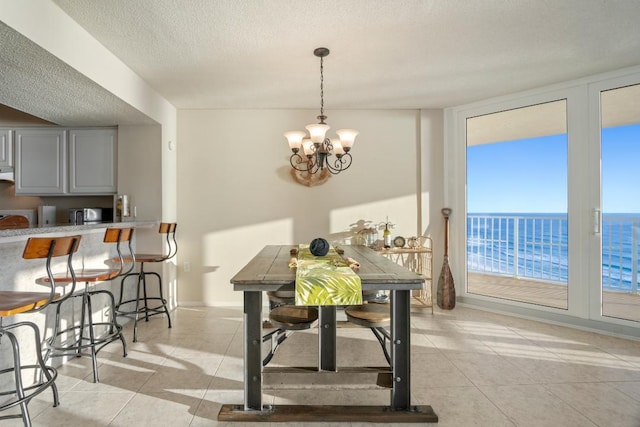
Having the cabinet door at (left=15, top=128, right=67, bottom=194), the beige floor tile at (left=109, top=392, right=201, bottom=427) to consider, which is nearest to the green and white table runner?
the beige floor tile at (left=109, top=392, right=201, bottom=427)

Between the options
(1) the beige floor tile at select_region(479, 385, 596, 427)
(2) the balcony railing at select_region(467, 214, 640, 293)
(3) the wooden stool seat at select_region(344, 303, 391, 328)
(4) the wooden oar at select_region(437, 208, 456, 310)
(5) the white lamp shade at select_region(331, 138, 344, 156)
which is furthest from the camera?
(4) the wooden oar at select_region(437, 208, 456, 310)

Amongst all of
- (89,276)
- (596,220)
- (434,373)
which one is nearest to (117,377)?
(89,276)

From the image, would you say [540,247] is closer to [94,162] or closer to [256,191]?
[256,191]

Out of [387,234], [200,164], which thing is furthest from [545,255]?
[200,164]

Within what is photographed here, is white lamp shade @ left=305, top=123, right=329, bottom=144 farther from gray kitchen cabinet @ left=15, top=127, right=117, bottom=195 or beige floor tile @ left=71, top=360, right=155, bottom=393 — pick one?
gray kitchen cabinet @ left=15, top=127, right=117, bottom=195

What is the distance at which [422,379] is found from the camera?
2479 mm

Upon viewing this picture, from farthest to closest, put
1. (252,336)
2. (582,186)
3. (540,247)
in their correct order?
(540,247), (582,186), (252,336)

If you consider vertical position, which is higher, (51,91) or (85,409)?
(51,91)

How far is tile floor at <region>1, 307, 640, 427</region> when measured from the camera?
2029mm

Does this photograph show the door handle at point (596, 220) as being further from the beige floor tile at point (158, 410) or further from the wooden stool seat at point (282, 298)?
the beige floor tile at point (158, 410)

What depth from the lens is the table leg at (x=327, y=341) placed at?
2100mm

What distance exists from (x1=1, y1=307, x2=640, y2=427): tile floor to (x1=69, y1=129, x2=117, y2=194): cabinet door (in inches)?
69.2

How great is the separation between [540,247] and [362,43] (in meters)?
3.87

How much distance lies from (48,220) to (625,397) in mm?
5771
